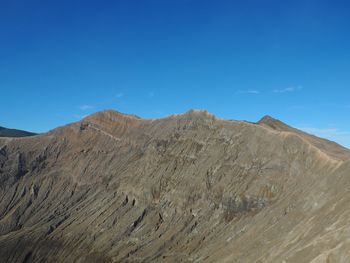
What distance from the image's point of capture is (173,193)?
327ft

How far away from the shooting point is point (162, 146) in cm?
11288

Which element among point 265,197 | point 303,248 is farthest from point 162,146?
point 303,248

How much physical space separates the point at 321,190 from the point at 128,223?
4671 cm

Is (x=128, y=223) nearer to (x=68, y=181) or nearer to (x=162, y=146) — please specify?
(x=162, y=146)

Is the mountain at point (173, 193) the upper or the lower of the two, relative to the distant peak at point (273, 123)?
lower

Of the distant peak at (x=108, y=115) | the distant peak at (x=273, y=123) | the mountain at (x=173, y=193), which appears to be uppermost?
the distant peak at (x=108, y=115)

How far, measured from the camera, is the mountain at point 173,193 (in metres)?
66.2

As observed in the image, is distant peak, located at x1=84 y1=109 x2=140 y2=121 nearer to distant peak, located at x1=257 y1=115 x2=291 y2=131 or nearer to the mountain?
the mountain

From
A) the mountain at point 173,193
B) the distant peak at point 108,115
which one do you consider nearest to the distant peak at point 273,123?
the mountain at point 173,193

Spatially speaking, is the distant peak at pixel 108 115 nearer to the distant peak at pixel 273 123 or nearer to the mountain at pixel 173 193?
the mountain at pixel 173 193

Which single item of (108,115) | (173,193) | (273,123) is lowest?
(173,193)

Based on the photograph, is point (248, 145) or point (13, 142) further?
point (13, 142)

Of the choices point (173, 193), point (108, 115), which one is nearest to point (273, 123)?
point (173, 193)

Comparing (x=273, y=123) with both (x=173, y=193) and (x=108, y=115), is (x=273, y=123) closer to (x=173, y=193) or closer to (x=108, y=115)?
(x=173, y=193)
